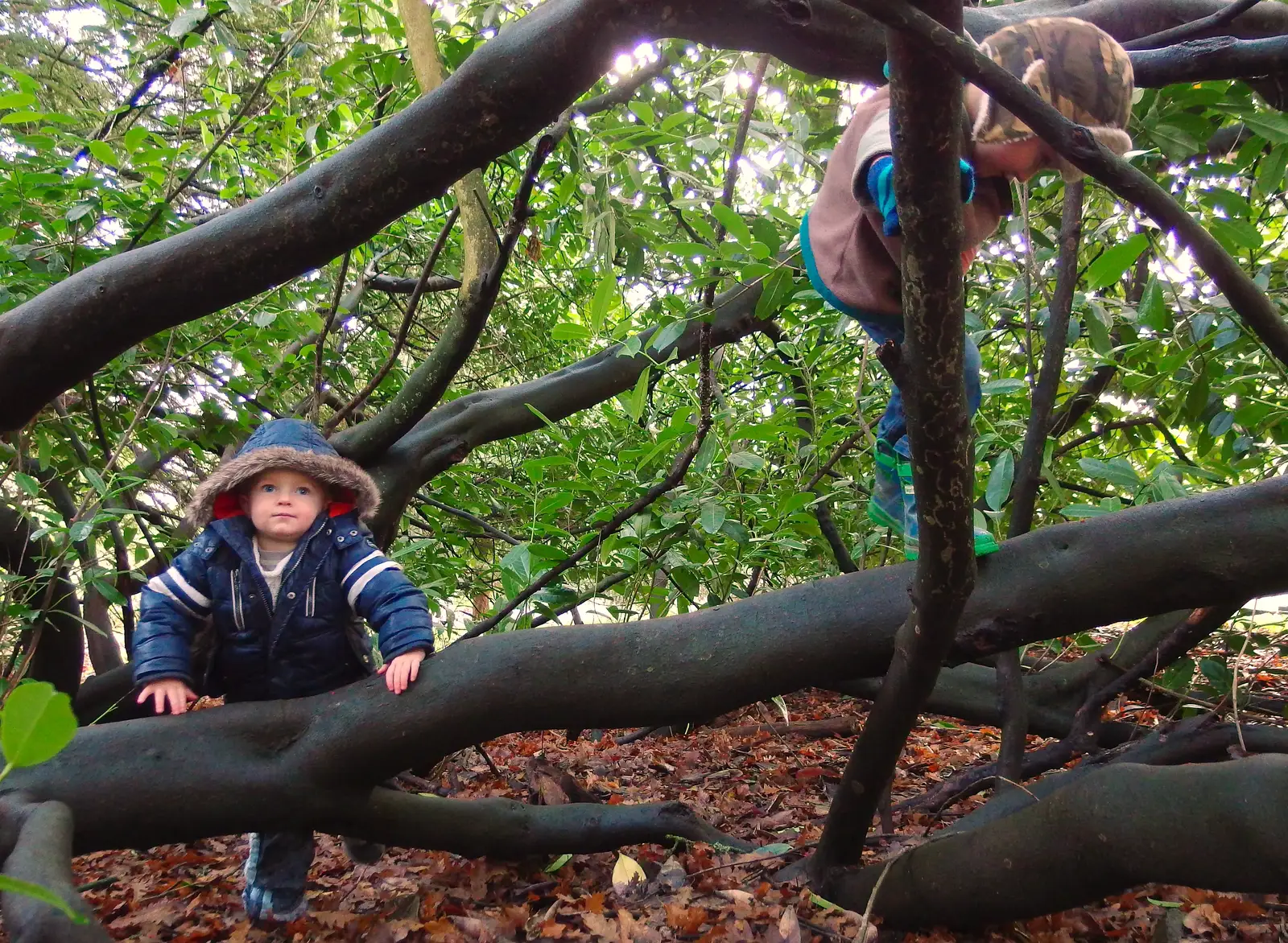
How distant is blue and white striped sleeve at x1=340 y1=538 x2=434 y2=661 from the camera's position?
195 centimetres

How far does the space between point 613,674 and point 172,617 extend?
120 cm

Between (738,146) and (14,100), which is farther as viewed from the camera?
(738,146)

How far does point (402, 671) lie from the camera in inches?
72.9

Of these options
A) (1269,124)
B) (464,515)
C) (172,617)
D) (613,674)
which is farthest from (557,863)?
(1269,124)

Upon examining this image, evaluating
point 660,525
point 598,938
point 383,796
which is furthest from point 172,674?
point 660,525

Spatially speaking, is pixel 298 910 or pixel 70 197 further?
pixel 70 197

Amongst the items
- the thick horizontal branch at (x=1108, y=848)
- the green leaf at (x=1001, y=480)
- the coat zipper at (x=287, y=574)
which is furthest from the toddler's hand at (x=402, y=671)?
the green leaf at (x=1001, y=480)

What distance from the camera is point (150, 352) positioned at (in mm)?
3396

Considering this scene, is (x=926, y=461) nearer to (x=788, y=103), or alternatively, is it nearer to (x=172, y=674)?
(x=172, y=674)

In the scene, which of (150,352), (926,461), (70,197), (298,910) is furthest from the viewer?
(150,352)

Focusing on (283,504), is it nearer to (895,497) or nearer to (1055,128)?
(895,497)

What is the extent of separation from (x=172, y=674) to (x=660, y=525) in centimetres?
155

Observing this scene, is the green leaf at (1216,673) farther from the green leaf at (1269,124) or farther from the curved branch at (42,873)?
the curved branch at (42,873)

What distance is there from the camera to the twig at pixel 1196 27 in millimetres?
1345
